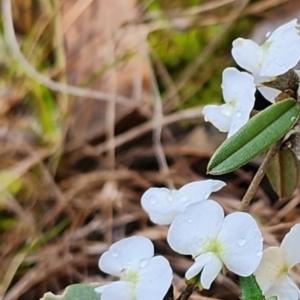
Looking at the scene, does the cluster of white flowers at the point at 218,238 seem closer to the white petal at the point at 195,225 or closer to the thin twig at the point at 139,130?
the white petal at the point at 195,225

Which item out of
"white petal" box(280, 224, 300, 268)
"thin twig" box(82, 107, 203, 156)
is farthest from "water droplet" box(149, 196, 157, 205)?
"thin twig" box(82, 107, 203, 156)

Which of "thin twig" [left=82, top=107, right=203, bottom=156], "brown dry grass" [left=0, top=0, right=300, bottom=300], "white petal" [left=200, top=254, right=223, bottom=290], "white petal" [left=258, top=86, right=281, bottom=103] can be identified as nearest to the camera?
"white petal" [left=200, top=254, right=223, bottom=290]

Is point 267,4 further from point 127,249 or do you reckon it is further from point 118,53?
point 127,249

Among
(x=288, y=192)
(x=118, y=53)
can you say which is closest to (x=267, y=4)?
(x=118, y=53)

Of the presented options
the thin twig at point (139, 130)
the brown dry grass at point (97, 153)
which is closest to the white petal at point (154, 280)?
the brown dry grass at point (97, 153)

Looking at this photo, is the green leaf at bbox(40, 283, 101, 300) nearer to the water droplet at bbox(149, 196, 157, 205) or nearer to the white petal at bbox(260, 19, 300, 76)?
the water droplet at bbox(149, 196, 157, 205)

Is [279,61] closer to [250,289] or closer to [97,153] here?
[250,289]
